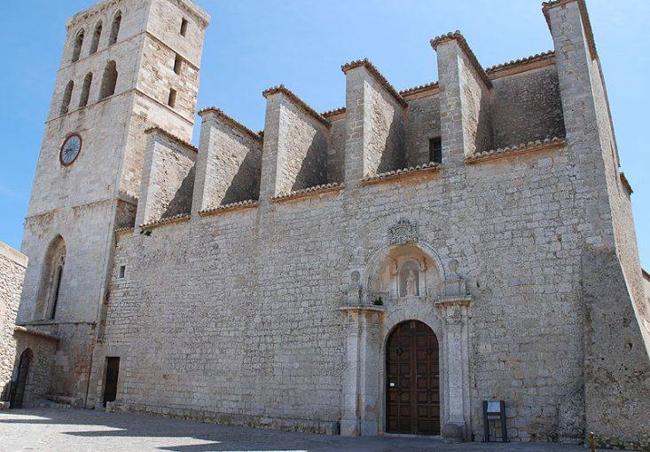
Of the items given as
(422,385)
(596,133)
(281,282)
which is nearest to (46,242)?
(281,282)

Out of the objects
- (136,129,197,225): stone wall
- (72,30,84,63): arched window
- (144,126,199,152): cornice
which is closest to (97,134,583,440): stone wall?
(136,129,197,225): stone wall

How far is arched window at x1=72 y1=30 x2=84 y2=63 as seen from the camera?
20.4 metres

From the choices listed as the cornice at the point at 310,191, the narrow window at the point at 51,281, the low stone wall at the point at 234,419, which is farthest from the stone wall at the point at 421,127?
the narrow window at the point at 51,281

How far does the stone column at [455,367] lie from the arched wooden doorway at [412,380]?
0.48 meters

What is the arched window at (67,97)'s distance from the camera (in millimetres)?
19328

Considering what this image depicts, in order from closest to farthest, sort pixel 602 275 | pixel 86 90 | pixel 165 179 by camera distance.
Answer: pixel 602 275, pixel 165 179, pixel 86 90

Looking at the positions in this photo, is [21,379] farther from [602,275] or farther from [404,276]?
[602,275]

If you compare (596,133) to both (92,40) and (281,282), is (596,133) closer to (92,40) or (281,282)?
(281,282)

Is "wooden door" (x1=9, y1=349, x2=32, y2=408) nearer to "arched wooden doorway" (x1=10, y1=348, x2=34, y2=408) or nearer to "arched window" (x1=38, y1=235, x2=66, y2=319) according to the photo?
"arched wooden doorway" (x1=10, y1=348, x2=34, y2=408)

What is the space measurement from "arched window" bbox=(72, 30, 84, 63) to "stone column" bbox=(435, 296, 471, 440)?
17.6 metres

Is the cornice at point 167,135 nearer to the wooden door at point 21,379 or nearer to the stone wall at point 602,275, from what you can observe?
the wooden door at point 21,379

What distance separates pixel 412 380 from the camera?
10.0 metres

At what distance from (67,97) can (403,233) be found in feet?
49.8

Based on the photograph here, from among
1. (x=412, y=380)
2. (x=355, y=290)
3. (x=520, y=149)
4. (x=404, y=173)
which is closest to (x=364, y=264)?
(x=355, y=290)
